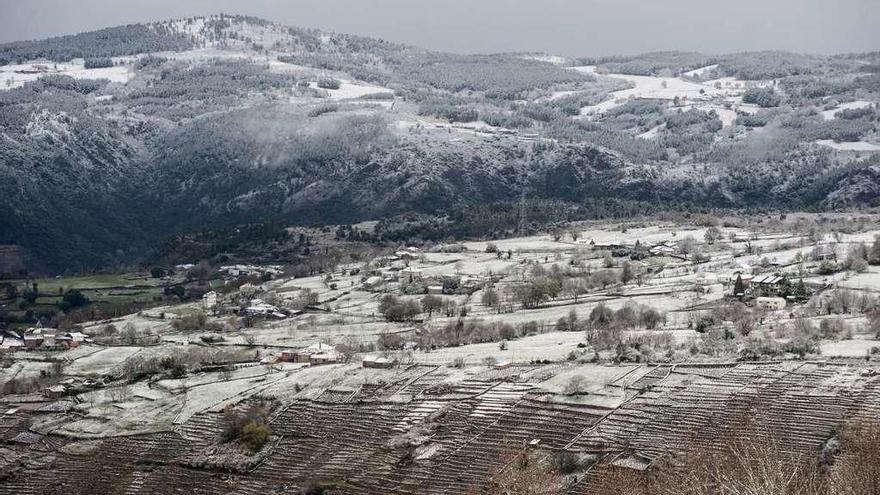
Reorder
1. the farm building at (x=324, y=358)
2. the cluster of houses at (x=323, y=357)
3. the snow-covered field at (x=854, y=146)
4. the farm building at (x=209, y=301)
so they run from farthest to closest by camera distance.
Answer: the snow-covered field at (x=854, y=146)
the farm building at (x=209, y=301)
the farm building at (x=324, y=358)
the cluster of houses at (x=323, y=357)

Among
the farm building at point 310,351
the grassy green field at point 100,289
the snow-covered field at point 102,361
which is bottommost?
the grassy green field at point 100,289

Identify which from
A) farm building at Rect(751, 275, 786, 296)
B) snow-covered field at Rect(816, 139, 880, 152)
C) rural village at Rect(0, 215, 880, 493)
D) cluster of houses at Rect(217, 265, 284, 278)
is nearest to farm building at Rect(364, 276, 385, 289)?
rural village at Rect(0, 215, 880, 493)

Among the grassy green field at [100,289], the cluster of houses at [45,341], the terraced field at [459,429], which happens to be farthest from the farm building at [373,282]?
the terraced field at [459,429]

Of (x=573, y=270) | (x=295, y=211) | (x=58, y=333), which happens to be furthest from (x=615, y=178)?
(x=58, y=333)

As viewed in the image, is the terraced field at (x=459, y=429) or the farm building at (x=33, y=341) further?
the farm building at (x=33, y=341)

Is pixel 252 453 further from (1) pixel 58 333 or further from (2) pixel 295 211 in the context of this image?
(2) pixel 295 211

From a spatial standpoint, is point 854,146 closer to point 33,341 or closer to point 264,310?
point 264,310

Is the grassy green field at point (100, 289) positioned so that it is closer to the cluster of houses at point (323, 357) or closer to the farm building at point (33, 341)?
the farm building at point (33, 341)
